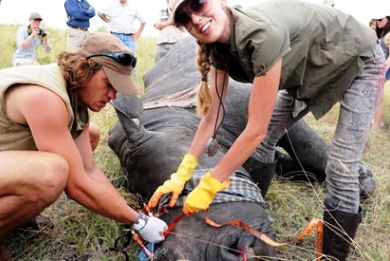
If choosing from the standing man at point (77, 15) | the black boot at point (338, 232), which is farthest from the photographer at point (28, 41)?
the black boot at point (338, 232)

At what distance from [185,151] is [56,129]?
977 millimetres

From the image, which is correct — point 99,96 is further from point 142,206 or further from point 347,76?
point 347,76

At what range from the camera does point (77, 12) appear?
26.4 ft

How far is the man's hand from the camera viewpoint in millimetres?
3082

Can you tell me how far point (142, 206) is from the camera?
349 centimetres

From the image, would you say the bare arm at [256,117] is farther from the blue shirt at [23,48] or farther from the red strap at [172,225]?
the blue shirt at [23,48]

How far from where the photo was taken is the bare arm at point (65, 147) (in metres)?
2.91

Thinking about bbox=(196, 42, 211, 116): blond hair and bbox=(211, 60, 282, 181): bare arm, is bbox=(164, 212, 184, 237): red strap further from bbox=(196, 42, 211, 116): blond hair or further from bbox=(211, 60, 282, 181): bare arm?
bbox=(196, 42, 211, 116): blond hair

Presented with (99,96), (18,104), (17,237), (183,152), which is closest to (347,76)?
(183,152)

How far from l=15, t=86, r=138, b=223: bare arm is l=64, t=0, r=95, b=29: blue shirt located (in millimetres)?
5148


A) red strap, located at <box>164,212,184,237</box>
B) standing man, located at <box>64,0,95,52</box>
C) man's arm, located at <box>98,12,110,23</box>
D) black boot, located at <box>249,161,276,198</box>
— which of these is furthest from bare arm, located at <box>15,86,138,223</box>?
man's arm, located at <box>98,12,110,23</box>

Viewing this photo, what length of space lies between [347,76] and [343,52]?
164 millimetres

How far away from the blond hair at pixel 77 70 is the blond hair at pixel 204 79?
1.95ft

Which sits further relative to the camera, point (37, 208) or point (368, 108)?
point (368, 108)
